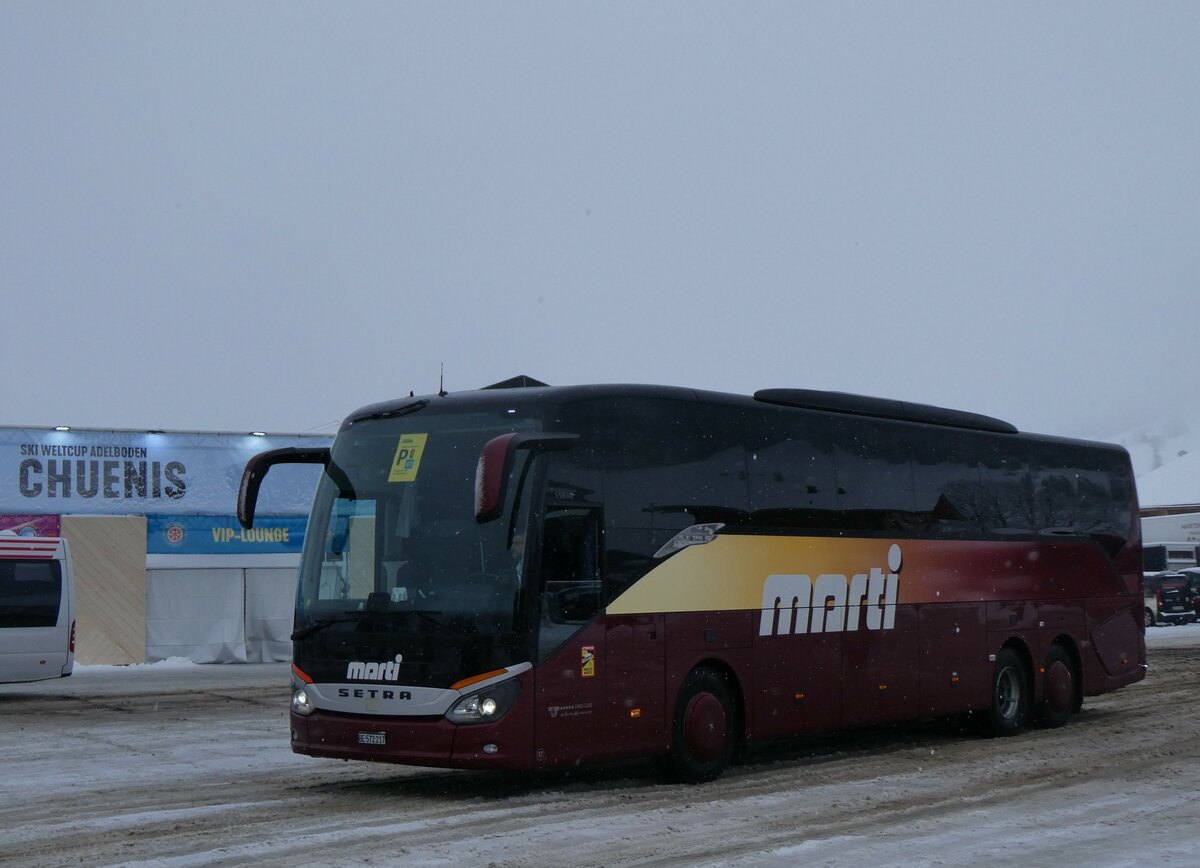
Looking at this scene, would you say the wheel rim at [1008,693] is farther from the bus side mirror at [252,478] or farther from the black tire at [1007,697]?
the bus side mirror at [252,478]

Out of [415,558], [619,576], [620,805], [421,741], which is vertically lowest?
[620,805]

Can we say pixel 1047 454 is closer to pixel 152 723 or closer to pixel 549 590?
pixel 549 590

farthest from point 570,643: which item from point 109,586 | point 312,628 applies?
point 109,586

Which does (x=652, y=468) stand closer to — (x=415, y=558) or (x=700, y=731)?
(x=415, y=558)

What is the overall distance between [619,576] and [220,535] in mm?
23895

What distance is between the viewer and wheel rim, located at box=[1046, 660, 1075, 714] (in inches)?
709

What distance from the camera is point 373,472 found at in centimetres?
1201

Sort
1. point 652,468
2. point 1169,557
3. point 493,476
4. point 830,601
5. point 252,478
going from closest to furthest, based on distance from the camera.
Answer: point 493,476 → point 252,478 → point 652,468 → point 830,601 → point 1169,557

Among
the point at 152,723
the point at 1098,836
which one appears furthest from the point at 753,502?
the point at 152,723

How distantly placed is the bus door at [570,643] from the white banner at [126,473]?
23.9m

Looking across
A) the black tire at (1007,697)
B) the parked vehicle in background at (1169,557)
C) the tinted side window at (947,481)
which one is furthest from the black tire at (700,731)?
the parked vehicle in background at (1169,557)

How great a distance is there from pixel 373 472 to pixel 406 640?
149 centimetres

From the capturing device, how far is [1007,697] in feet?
57.3

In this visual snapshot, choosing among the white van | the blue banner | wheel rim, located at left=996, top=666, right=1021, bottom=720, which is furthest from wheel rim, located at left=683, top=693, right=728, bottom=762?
the blue banner
